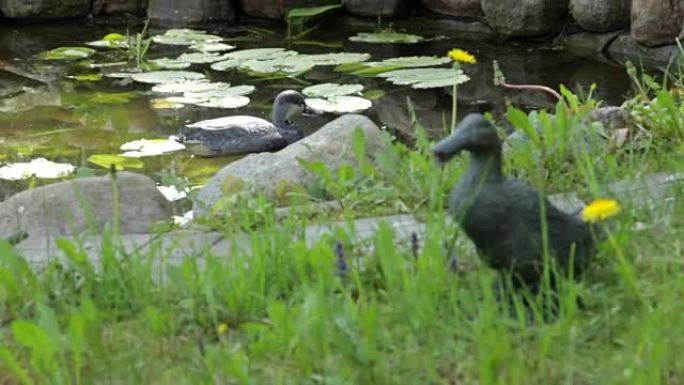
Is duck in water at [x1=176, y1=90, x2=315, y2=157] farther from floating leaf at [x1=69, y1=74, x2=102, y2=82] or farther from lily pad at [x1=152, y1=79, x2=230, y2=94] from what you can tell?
floating leaf at [x1=69, y1=74, x2=102, y2=82]

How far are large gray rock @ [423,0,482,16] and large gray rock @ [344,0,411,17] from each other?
200mm

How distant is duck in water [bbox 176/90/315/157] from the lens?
6523mm

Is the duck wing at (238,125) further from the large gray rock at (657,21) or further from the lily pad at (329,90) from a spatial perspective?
the large gray rock at (657,21)

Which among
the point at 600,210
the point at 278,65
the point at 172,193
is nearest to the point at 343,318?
the point at 600,210

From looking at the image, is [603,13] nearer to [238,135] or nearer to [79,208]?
[238,135]

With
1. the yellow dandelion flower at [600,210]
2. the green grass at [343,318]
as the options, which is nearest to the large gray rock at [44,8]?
the green grass at [343,318]

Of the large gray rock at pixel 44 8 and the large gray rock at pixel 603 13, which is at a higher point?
the large gray rock at pixel 603 13

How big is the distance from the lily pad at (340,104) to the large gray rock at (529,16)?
2.10 meters

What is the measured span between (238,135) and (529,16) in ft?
10.4

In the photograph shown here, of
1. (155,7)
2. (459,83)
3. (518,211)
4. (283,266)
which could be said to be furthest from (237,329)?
(155,7)

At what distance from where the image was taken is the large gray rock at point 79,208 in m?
4.08

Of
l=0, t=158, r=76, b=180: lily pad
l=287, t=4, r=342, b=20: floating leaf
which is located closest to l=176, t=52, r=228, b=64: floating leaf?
l=287, t=4, r=342, b=20: floating leaf

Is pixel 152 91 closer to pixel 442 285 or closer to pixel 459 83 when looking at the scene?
pixel 459 83

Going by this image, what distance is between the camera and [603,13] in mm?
8648
